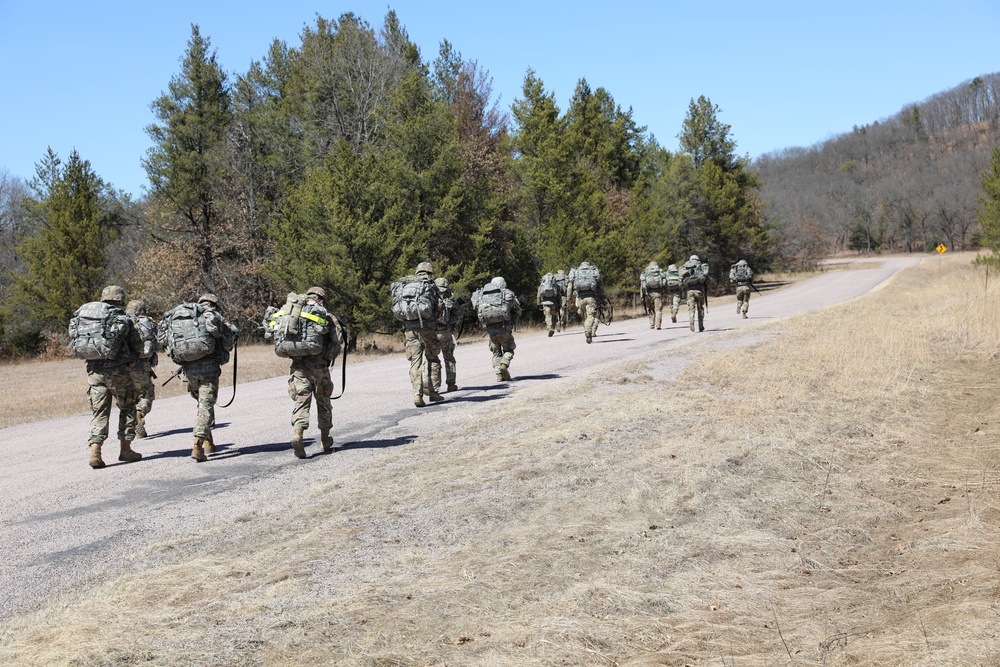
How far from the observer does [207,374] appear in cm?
959

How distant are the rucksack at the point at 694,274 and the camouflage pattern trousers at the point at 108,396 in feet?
50.9

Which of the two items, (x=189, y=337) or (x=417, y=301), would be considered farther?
(x=417, y=301)

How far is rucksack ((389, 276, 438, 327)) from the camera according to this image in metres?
11.7

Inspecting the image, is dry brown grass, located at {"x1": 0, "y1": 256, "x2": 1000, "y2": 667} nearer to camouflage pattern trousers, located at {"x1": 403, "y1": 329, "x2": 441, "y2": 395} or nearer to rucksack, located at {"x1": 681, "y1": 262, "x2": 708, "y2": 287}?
camouflage pattern trousers, located at {"x1": 403, "y1": 329, "x2": 441, "y2": 395}

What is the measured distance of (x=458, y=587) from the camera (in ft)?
17.0

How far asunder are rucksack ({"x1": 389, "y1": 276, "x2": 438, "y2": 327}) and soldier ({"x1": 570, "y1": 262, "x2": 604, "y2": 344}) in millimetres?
9411

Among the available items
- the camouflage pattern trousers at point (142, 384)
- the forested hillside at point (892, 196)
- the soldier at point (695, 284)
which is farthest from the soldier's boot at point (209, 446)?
the forested hillside at point (892, 196)

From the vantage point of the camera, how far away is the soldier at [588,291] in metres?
Answer: 20.8

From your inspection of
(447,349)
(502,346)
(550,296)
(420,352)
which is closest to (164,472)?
(420,352)

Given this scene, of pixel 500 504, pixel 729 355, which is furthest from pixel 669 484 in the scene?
pixel 729 355

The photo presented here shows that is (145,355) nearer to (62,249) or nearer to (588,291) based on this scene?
(588,291)

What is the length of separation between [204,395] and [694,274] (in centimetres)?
1539

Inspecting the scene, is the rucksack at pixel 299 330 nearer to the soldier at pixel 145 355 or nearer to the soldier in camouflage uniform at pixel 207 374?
the soldier in camouflage uniform at pixel 207 374

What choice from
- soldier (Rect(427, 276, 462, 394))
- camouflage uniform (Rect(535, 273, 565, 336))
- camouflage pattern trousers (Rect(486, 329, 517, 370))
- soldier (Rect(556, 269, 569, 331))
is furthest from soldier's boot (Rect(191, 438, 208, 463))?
soldier (Rect(556, 269, 569, 331))
